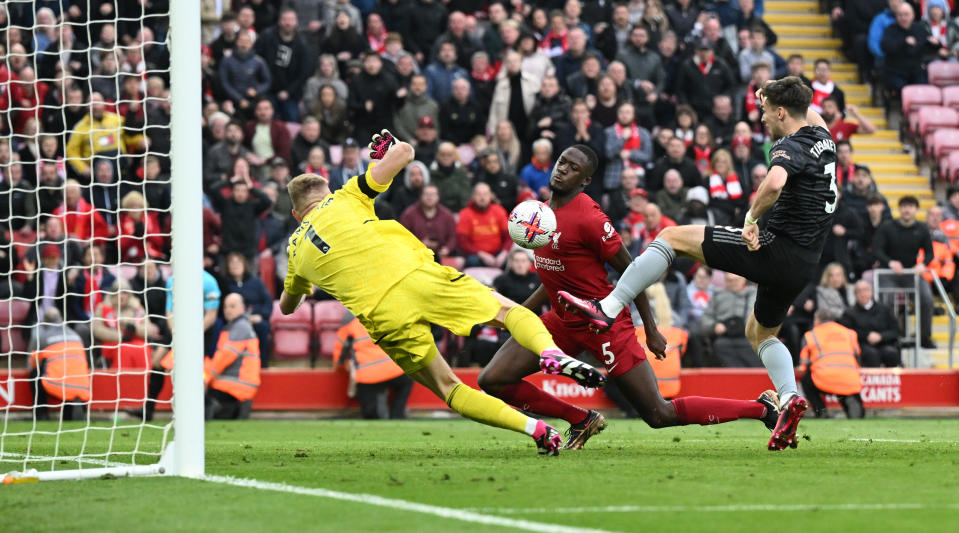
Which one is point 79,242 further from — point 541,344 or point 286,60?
point 541,344

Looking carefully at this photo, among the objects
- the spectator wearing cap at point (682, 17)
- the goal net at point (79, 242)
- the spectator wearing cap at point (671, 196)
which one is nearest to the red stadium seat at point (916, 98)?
the spectator wearing cap at point (682, 17)

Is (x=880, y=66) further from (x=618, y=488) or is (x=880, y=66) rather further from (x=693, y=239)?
(x=618, y=488)

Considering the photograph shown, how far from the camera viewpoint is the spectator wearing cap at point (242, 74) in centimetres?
1988

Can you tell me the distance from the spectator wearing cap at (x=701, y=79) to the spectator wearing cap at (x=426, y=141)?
4.44m

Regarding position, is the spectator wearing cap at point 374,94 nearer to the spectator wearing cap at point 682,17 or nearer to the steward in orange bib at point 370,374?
the steward in orange bib at point 370,374

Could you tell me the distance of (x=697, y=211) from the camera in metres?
18.9

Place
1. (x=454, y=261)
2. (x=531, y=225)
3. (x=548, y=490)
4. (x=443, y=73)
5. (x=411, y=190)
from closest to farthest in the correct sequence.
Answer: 1. (x=548, y=490)
2. (x=531, y=225)
3. (x=454, y=261)
4. (x=411, y=190)
5. (x=443, y=73)

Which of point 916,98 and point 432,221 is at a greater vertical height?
point 916,98

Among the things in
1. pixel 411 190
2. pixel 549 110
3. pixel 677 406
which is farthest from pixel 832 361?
pixel 677 406

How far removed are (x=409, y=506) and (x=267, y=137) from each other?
13.4 meters

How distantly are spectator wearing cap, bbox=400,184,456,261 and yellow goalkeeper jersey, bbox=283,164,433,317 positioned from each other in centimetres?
900

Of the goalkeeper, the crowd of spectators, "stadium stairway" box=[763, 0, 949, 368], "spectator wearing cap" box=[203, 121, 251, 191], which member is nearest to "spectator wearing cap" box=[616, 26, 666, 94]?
the crowd of spectators

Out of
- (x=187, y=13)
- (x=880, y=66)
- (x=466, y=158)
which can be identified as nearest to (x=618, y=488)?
(x=187, y=13)

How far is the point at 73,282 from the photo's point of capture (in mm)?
16859
